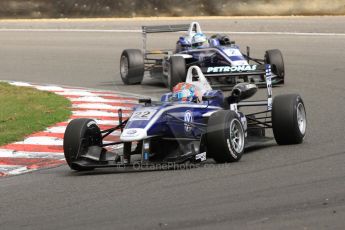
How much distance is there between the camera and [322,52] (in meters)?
21.5

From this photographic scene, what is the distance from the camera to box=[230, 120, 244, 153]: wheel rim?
9.06 metres

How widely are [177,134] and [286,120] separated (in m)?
1.32

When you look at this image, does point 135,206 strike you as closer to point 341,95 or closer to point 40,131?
point 40,131

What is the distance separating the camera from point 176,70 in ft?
52.0

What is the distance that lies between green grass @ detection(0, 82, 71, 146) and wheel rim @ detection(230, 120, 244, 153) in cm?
346

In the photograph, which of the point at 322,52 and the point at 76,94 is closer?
the point at 76,94

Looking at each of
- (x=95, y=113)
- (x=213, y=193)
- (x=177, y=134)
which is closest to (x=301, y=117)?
(x=177, y=134)

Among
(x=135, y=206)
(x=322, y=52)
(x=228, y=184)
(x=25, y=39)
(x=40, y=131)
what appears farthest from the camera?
(x=25, y=39)

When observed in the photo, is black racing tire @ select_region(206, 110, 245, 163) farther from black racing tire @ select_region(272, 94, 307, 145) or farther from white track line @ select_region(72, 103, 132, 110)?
white track line @ select_region(72, 103, 132, 110)

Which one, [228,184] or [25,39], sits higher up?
[25,39]

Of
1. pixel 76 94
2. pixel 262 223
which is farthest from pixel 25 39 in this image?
pixel 262 223

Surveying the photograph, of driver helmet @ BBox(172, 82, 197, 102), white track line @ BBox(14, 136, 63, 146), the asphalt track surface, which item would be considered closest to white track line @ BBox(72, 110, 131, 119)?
white track line @ BBox(14, 136, 63, 146)

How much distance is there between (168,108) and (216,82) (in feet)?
24.7

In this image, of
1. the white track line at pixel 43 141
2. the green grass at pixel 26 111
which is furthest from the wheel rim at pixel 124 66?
the white track line at pixel 43 141
